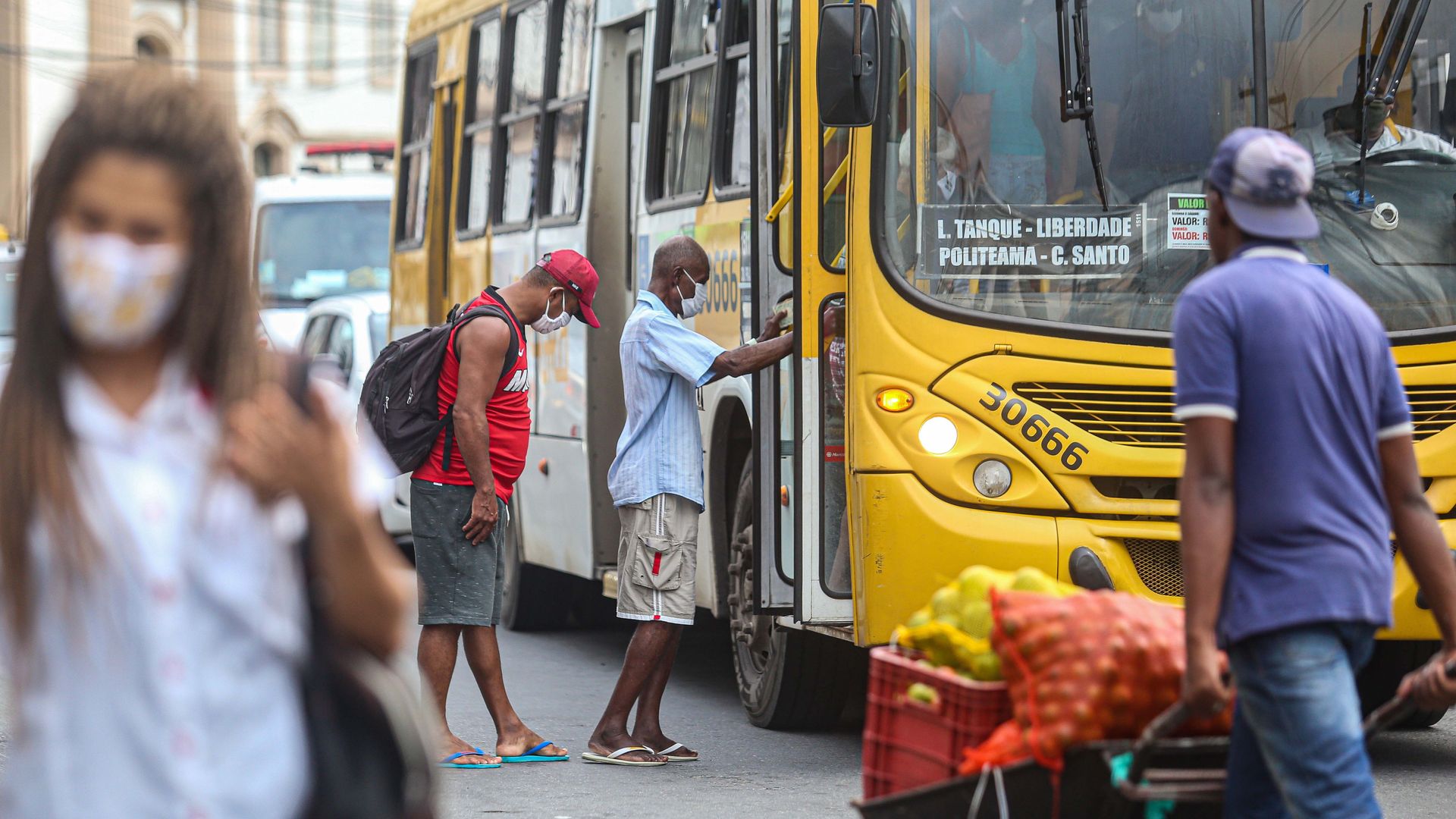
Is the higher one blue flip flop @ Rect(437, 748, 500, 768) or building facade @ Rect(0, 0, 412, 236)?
building facade @ Rect(0, 0, 412, 236)

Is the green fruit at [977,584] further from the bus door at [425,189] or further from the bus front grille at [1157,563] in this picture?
the bus door at [425,189]

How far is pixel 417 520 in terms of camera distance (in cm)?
748

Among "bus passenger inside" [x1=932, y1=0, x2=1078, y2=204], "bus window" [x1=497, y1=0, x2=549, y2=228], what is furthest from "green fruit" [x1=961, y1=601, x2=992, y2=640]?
"bus window" [x1=497, y1=0, x2=549, y2=228]

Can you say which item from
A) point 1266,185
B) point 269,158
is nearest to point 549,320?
point 1266,185

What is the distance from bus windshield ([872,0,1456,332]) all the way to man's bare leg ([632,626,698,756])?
1.65 meters

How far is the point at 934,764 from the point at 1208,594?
24.0 inches

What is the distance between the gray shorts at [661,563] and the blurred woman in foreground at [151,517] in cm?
529

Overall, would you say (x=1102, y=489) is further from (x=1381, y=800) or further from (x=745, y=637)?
(x=745, y=637)

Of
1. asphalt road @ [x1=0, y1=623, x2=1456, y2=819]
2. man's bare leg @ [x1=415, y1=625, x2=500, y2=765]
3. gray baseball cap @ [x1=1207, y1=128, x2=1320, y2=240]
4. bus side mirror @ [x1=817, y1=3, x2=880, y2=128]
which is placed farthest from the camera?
man's bare leg @ [x1=415, y1=625, x2=500, y2=765]

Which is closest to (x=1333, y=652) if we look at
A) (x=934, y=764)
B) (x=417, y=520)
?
(x=934, y=764)

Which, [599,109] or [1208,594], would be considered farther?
[599,109]

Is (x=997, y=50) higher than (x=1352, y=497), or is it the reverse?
(x=997, y=50)

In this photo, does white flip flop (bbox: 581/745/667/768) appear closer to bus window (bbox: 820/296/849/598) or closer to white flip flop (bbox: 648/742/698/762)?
white flip flop (bbox: 648/742/698/762)

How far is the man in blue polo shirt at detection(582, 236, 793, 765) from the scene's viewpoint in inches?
297
